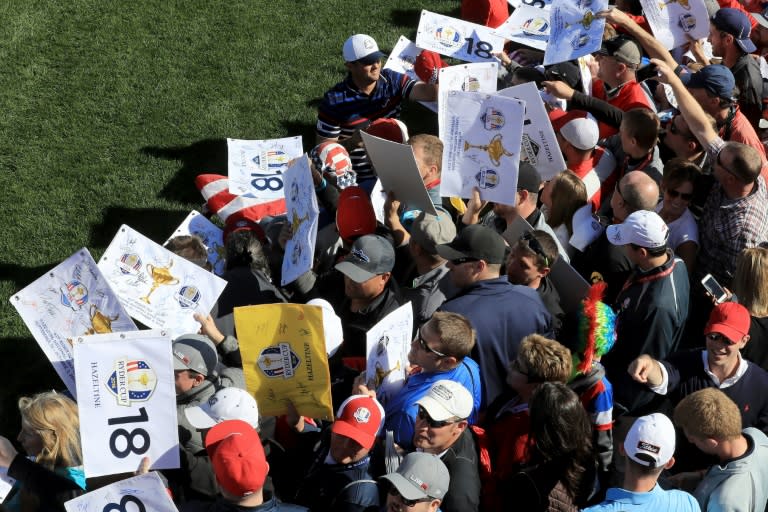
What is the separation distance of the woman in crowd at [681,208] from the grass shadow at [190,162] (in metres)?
4.91

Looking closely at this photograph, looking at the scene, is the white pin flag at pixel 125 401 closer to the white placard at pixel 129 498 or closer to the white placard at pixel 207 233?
the white placard at pixel 129 498

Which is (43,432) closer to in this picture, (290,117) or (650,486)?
(650,486)

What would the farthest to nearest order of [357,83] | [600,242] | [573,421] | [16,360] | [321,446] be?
[357,83] < [16,360] < [600,242] < [321,446] < [573,421]

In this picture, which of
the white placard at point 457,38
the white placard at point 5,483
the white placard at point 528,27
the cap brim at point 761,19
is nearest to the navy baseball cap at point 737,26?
the cap brim at point 761,19

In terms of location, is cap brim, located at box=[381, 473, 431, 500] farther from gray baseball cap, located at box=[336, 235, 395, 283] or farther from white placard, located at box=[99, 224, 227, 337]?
white placard, located at box=[99, 224, 227, 337]

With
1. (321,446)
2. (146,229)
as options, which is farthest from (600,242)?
(146,229)

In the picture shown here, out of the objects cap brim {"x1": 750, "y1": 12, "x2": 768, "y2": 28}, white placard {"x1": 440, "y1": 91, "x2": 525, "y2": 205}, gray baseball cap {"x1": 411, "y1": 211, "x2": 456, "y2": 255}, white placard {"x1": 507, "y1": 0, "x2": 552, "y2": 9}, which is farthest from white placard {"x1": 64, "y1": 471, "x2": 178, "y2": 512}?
cap brim {"x1": 750, "y1": 12, "x2": 768, "y2": 28}

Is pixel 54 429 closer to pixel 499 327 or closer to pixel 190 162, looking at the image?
pixel 499 327

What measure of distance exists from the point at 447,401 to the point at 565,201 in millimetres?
2629

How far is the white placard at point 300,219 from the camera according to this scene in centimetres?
668

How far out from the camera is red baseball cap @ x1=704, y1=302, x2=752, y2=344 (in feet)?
18.5

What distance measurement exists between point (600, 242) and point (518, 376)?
1815 mm

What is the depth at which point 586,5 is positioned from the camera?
27.9 feet

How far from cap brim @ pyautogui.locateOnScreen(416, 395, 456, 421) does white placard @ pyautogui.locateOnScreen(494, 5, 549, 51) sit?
6007 millimetres
